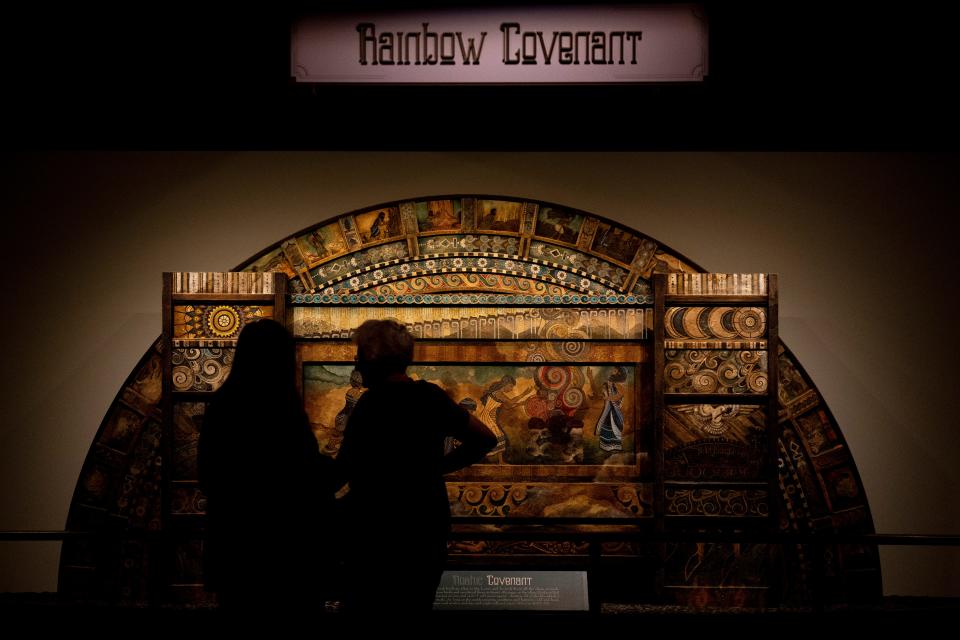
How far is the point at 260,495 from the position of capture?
233 cm

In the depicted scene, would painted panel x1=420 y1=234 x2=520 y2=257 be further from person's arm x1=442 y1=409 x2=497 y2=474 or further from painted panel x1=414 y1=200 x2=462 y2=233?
person's arm x1=442 y1=409 x2=497 y2=474

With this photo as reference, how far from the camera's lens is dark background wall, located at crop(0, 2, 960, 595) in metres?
4.52

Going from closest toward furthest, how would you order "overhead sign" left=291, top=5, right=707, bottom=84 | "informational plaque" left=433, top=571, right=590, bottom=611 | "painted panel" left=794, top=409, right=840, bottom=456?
"informational plaque" left=433, top=571, right=590, bottom=611, "overhead sign" left=291, top=5, right=707, bottom=84, "painted panel" left=794, top=409, right=840, bottom=456

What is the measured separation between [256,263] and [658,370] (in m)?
2.54

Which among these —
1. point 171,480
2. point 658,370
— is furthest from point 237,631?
point 658,370

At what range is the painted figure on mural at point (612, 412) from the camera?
14.1 ft

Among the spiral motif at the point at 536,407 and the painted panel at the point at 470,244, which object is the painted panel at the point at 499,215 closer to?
the painted panel at the point at 470,244

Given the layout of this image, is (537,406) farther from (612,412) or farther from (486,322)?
(486,322)

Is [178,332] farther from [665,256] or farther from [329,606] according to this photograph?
[665,256]

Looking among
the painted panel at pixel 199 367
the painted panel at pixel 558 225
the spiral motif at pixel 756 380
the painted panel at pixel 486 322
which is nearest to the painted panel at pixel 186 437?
the painted panel at pixel 199 367

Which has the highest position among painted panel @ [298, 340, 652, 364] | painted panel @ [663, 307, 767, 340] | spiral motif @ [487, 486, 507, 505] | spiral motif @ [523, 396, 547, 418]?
painted panel @ [663, 307, 767, 340]

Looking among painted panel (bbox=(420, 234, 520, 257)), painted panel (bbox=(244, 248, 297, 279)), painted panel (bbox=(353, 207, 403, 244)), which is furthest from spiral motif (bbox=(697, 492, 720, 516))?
painted panel (bbox=(244, 248, 297, 279))

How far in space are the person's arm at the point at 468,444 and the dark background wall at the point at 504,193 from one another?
2.31m

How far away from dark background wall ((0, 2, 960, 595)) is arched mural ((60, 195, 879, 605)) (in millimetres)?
223
